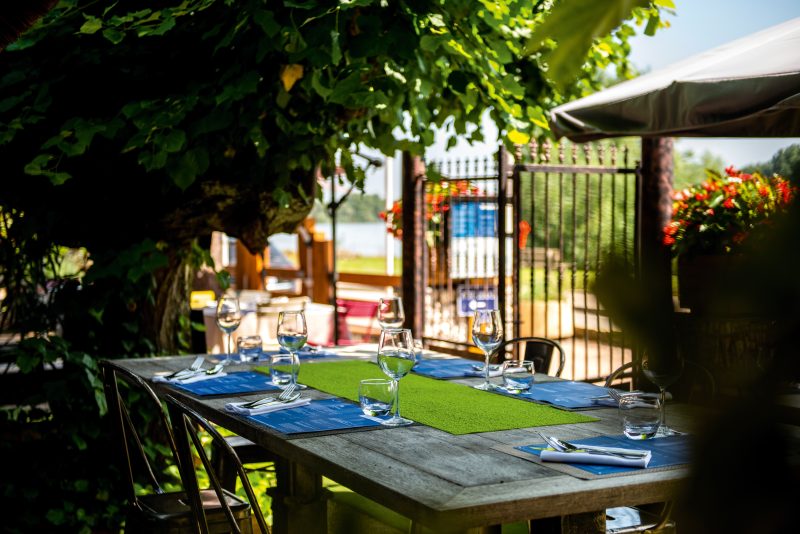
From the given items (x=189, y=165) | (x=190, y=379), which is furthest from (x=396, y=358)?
(x=189, y=165)

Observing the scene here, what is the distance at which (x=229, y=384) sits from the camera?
295 centimetres

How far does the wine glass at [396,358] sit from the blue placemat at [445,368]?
74 cm

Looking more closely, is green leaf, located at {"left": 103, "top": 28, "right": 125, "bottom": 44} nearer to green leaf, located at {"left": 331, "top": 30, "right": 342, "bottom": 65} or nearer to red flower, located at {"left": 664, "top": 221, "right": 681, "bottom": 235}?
green leaf, located at {"left": 331, "top": 30, "right": 342, "bottom": 65}

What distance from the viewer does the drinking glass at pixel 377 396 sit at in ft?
7.30

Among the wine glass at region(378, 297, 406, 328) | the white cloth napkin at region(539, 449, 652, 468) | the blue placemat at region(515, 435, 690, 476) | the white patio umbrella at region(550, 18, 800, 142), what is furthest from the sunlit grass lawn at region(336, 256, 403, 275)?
the white cloth napkin at region(539, 449, 652, 468)

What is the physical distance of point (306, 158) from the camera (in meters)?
3.96

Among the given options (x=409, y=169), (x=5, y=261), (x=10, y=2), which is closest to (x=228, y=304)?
(x=5, y=261)

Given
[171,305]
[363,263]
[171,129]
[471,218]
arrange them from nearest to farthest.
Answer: [171,129]
[171,305]
[471,218]
[363,263]

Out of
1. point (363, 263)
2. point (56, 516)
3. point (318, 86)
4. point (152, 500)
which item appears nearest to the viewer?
point (152, 500)

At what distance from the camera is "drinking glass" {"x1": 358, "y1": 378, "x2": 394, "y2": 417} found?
87.7 inches

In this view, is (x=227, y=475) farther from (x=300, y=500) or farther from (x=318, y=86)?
(x=318, y=86)

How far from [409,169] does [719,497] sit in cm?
627

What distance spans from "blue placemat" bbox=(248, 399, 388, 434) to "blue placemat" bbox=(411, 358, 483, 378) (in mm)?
709

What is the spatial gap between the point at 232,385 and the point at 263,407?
1.68ft
